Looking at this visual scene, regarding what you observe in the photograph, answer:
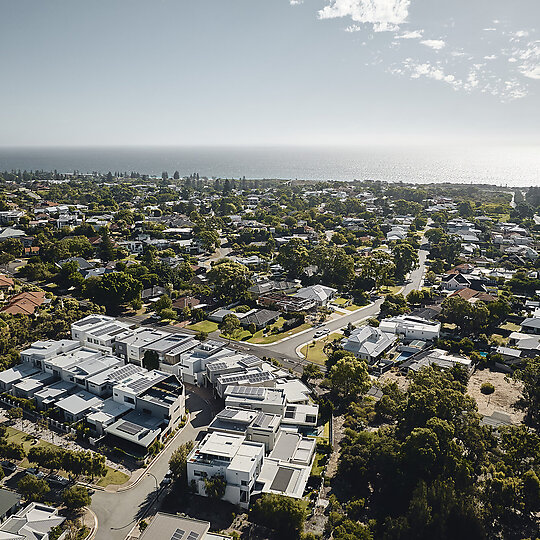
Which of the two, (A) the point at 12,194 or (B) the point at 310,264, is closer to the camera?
(B) the point at 310,264

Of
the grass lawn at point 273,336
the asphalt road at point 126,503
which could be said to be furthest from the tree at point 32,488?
the grass lawn at point 273,336

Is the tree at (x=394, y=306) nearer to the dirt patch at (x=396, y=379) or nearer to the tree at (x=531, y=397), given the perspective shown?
the dirt patch at (x=396, y=379)

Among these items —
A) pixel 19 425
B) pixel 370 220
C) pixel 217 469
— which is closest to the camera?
pixel 217 469

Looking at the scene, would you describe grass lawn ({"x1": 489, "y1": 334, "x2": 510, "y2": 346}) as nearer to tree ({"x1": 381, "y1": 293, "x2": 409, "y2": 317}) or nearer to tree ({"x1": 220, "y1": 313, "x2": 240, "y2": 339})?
tree ({"x1": 381, "y1": 293, "x2": 409, "y2": 317})

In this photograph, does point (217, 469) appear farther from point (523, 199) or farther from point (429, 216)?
point (523, 199)

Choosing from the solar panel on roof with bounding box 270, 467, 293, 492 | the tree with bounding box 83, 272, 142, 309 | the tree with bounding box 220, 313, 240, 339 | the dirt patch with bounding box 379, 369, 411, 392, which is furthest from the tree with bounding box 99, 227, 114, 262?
the solar panel on roof with bounding box 270, 467, 293, 492

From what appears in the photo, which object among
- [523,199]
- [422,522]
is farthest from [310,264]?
[523,199]

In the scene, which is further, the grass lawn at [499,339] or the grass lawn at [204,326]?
the grass lawn at [204,326]

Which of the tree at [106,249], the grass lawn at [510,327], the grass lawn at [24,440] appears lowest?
the grass lawn at [24,440]
